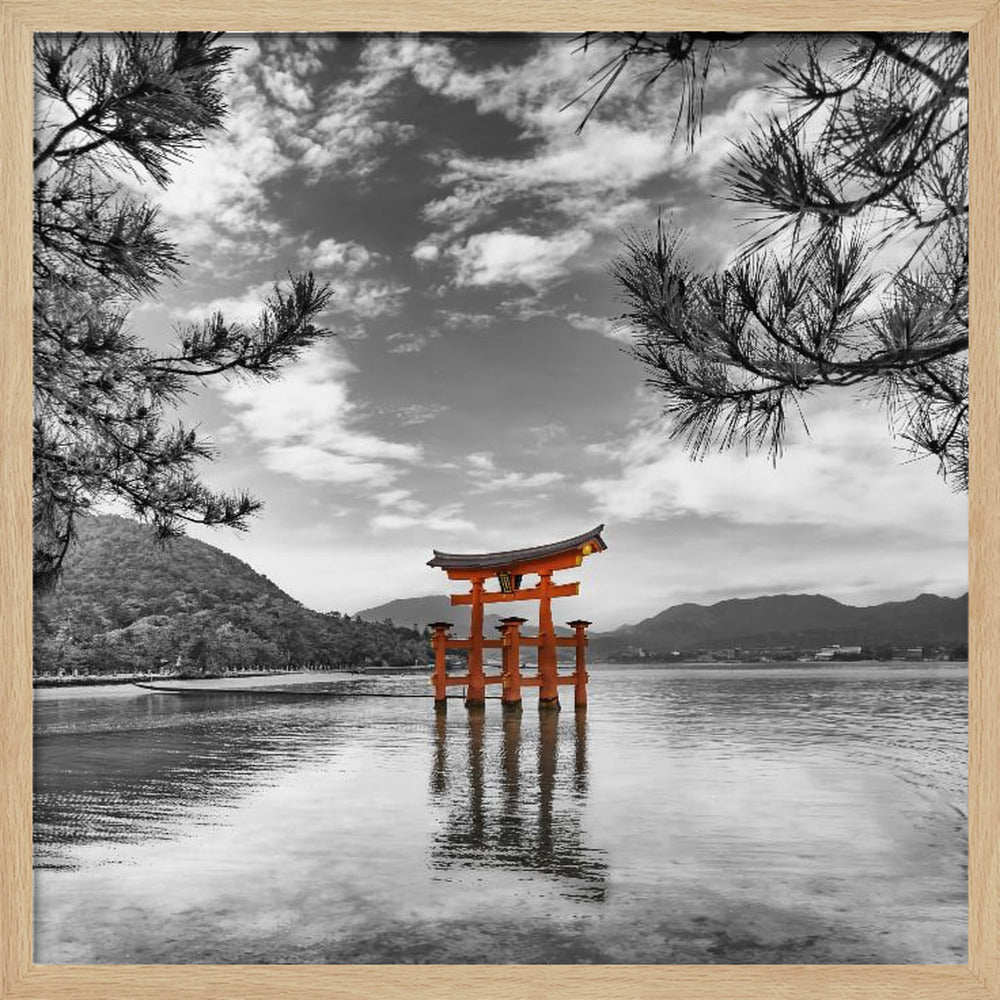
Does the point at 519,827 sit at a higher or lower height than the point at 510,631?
lower

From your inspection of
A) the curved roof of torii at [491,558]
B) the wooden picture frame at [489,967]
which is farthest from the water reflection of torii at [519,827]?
the curved roof of torii at [491,558]

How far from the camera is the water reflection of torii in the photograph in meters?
2.06

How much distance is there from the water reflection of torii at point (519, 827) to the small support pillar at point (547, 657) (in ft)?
6.17

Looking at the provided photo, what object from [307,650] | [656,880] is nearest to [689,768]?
[656,880]

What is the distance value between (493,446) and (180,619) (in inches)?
114

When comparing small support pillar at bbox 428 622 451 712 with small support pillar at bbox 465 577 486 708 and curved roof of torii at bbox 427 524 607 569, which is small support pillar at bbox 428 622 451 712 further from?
curved roof of torii at bbox 427 524 607 569

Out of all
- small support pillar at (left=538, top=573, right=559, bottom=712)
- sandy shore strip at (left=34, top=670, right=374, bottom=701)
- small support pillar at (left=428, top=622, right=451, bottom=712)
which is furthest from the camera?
sandy shore strip at (left=34, top=670, right=374, bottom=701)

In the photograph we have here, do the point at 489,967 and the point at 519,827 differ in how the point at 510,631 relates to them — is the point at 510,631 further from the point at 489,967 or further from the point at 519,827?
the point at 489,967

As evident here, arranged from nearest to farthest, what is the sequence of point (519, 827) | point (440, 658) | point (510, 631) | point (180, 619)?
1. point (519, 827)
2. point (510, 631)
3. point (440, 658)
4. point (180, 619)

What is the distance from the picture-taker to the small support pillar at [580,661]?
18.9 ft

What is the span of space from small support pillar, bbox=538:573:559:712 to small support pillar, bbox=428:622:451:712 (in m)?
0.57

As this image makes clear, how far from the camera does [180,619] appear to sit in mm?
6164

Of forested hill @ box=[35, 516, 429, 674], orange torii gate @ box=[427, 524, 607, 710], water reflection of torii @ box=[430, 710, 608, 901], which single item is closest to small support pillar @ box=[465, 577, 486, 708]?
orange torii gate @ box=[427, 524, 607, 710]

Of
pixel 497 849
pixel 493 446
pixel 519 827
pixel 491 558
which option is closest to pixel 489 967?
pixel 497 849
